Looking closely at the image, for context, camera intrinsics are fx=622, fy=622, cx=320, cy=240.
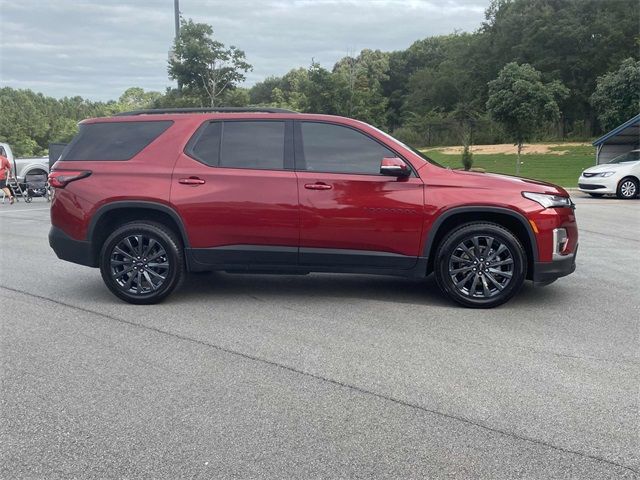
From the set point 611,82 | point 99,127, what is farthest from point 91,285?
point 611,82

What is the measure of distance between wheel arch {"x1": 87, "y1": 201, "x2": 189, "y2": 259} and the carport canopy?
21.1 metres

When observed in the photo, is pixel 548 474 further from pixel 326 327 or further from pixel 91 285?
pixel 91 285

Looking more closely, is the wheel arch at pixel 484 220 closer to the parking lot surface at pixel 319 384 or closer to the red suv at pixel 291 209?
the red suv at pixel 291 209

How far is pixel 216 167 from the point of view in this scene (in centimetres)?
598

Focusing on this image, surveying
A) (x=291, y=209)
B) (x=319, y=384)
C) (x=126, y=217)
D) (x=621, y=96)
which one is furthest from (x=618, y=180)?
(x=621, y=96)

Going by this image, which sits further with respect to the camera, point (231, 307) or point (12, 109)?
point (12, 109)

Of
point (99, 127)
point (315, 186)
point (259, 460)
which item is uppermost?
point (99, 127)

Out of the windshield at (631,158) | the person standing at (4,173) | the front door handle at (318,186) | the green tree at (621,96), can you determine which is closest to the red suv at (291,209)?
the front door handle at (318,186)

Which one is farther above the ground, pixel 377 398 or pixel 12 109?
pixel 12 109

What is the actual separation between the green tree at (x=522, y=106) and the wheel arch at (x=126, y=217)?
25.0 m

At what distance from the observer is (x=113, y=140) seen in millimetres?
6230

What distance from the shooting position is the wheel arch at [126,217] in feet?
19.6

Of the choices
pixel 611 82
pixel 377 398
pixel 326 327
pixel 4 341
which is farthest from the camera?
pixel 611 82

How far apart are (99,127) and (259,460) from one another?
4338 millimetres
